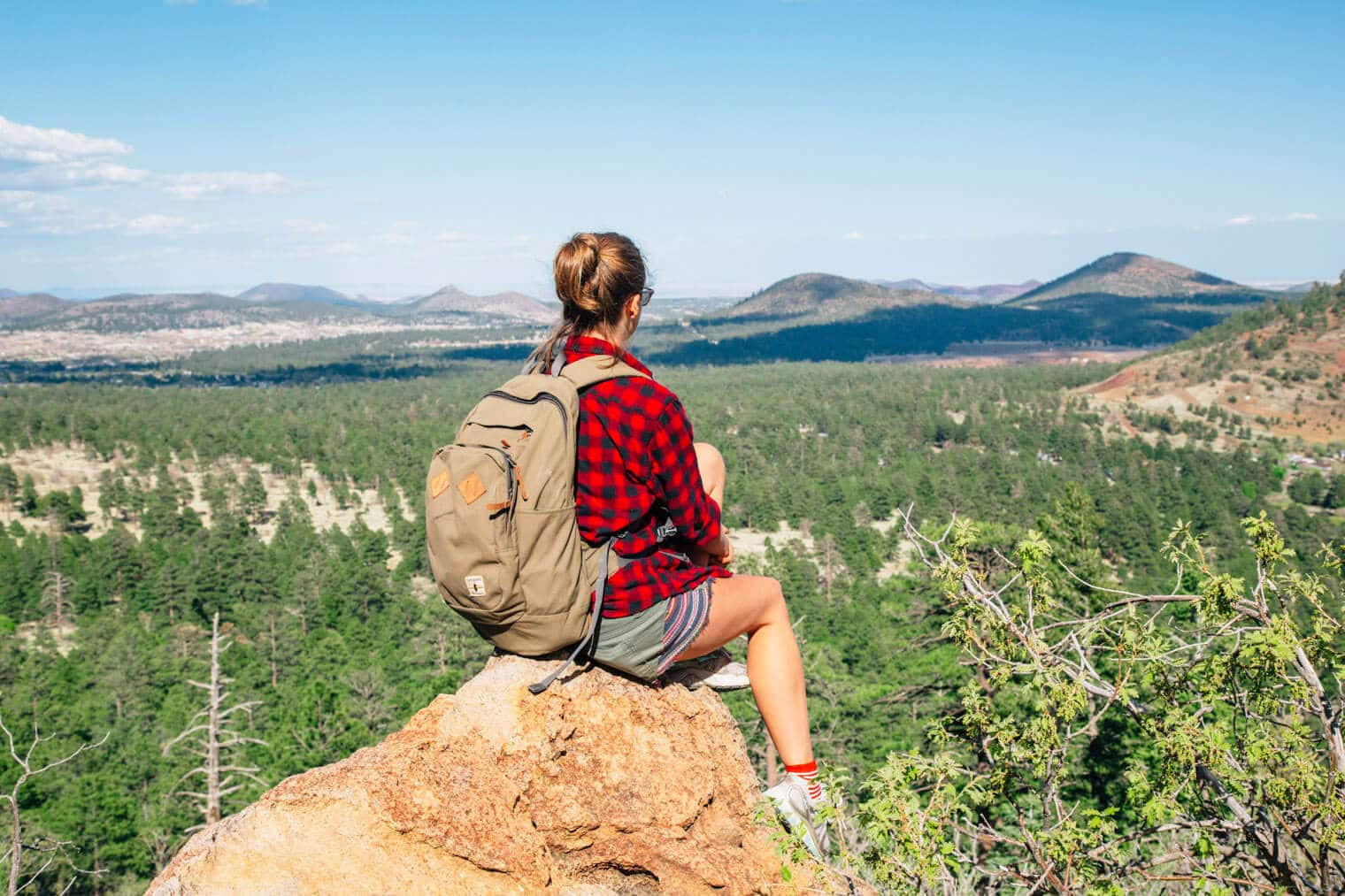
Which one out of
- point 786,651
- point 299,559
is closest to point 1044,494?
point 299,559

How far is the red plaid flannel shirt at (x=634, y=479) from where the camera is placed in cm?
329

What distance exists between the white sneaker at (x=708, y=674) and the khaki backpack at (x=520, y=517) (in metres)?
0.83

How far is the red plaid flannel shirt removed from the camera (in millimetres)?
3287

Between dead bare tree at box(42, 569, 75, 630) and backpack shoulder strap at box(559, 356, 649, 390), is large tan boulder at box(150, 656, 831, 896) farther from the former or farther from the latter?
dead bare tree at box(42, 569, 75, 630)

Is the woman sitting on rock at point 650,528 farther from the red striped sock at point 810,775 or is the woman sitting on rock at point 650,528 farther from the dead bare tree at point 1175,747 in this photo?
the dead bare tree at point 1175,747

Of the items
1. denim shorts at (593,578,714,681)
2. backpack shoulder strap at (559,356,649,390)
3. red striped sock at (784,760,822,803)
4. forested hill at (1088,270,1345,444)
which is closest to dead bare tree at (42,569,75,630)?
denim shorts at (593,578,714,681)

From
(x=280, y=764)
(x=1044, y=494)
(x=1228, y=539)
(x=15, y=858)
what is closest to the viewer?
(x=15, y=858)

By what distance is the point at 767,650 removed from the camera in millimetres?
3713

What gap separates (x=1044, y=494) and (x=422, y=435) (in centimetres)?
6266

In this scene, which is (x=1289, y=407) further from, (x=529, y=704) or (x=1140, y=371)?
(x=529, y=704)

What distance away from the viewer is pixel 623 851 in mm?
3498

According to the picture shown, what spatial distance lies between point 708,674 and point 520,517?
1.46 metres

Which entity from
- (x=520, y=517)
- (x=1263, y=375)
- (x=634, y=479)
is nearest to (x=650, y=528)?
(x=634, y=479)

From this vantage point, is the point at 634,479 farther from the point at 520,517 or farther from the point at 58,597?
the point at 58,597
